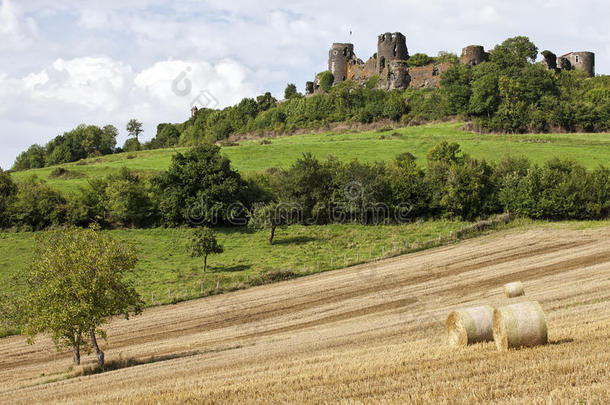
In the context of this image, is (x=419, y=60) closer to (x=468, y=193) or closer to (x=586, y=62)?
(x=586, y=62)

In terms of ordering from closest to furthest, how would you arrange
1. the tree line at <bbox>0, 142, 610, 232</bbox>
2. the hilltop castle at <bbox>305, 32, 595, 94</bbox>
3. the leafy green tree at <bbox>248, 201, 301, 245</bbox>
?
the leafy green tree at <bbox>248, 201, 301, 245</bbox>
the tree line at <bbox>0, 142, 610, 232</bbox>
the hilltop castle at <bbox>305, 32, 595, 94</bbox>

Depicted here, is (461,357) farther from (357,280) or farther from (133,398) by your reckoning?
(357,280)

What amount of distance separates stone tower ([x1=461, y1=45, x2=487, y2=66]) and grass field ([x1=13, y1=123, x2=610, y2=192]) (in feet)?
112

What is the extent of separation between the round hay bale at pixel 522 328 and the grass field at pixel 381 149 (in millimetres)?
56166

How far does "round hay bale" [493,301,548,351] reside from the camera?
13.5 metres

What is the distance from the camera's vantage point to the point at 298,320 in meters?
28.9

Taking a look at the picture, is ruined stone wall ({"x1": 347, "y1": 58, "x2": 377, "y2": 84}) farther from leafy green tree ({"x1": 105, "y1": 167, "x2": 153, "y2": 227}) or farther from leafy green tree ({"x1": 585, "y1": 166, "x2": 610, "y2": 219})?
leafy green tree ({"x1": 585, "y1": 166, "x2": 610, "y2": 219})

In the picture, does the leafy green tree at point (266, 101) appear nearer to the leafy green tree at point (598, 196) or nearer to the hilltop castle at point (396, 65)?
the hilltop castle at point (396, 65)

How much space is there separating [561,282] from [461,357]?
55.7 ft

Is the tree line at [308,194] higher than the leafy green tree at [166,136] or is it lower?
lower

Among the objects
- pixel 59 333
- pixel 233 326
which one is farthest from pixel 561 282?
pixel 59 333

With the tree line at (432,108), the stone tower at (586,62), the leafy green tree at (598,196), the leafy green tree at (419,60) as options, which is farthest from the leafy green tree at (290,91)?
the leafy green tree at (598,196)

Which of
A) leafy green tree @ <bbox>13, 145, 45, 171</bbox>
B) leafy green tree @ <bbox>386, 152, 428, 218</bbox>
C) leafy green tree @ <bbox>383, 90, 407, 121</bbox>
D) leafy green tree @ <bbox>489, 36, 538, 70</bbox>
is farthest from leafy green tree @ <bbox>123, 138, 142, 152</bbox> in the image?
leafy green tree @ <bbox>386, 152, 428, 218</bbox>

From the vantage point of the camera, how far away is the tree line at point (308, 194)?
2229 inches
